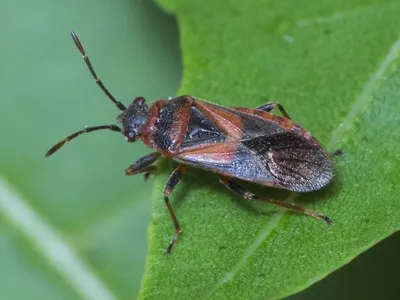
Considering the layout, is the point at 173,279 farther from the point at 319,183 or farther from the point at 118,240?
the point at 118,240

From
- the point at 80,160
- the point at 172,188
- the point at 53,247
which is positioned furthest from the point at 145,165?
the point at 80,160

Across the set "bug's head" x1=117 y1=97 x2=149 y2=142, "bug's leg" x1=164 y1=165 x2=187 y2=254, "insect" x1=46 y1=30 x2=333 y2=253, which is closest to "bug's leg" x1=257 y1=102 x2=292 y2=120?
"insect" x1=46 y1=30 x2=333 y2=253

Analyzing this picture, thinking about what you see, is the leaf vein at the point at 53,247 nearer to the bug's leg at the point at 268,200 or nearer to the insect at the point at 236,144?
the insect at the point at 236,144

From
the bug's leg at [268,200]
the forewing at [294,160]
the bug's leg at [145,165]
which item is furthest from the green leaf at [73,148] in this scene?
the forewing at [294,160]

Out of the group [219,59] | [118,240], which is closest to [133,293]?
[118,240]

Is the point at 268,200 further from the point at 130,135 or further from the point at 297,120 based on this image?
the point at 130,135
